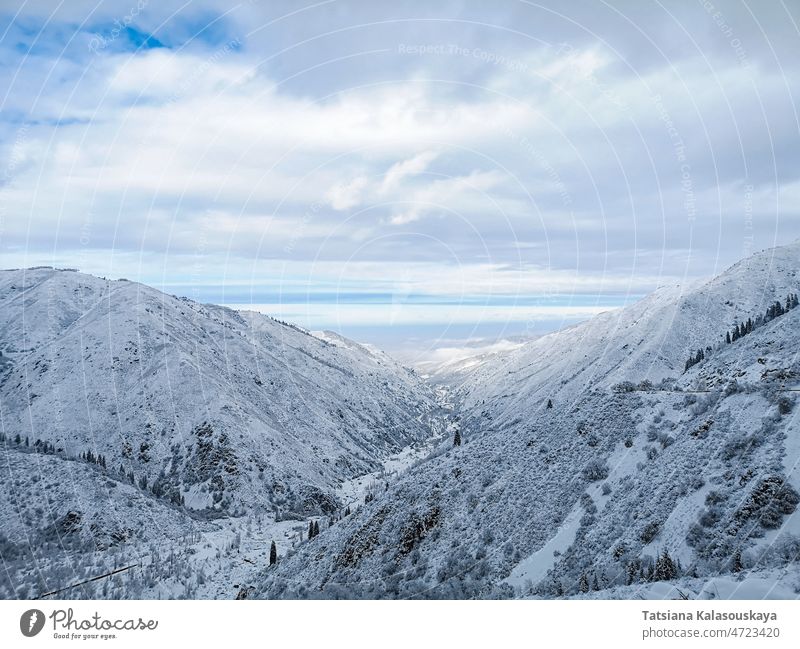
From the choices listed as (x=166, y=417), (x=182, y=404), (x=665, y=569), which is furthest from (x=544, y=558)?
(x=182, y=404)

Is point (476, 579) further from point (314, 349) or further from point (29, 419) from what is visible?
point (314, 349)

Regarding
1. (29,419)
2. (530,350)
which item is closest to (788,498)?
(29,419)

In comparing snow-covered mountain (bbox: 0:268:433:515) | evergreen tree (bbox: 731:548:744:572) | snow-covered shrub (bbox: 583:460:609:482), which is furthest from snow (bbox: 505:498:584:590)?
snow-covered mountain (bbox: 0:268:433:515)

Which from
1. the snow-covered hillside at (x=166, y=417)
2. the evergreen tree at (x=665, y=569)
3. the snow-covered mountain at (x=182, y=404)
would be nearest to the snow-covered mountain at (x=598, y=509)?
the evergreen tree at (x=665, y=569)

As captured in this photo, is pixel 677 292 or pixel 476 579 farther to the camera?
pixel 677 292

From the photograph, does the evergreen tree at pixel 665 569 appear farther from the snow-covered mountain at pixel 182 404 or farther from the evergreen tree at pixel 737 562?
the snow-covered mountain at pixel 182 404

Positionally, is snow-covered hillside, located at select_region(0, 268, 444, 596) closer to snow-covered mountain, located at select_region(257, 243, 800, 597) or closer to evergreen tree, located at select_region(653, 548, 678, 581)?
snow-covered mountain, located at select_region(257, 243, 800, 597)
